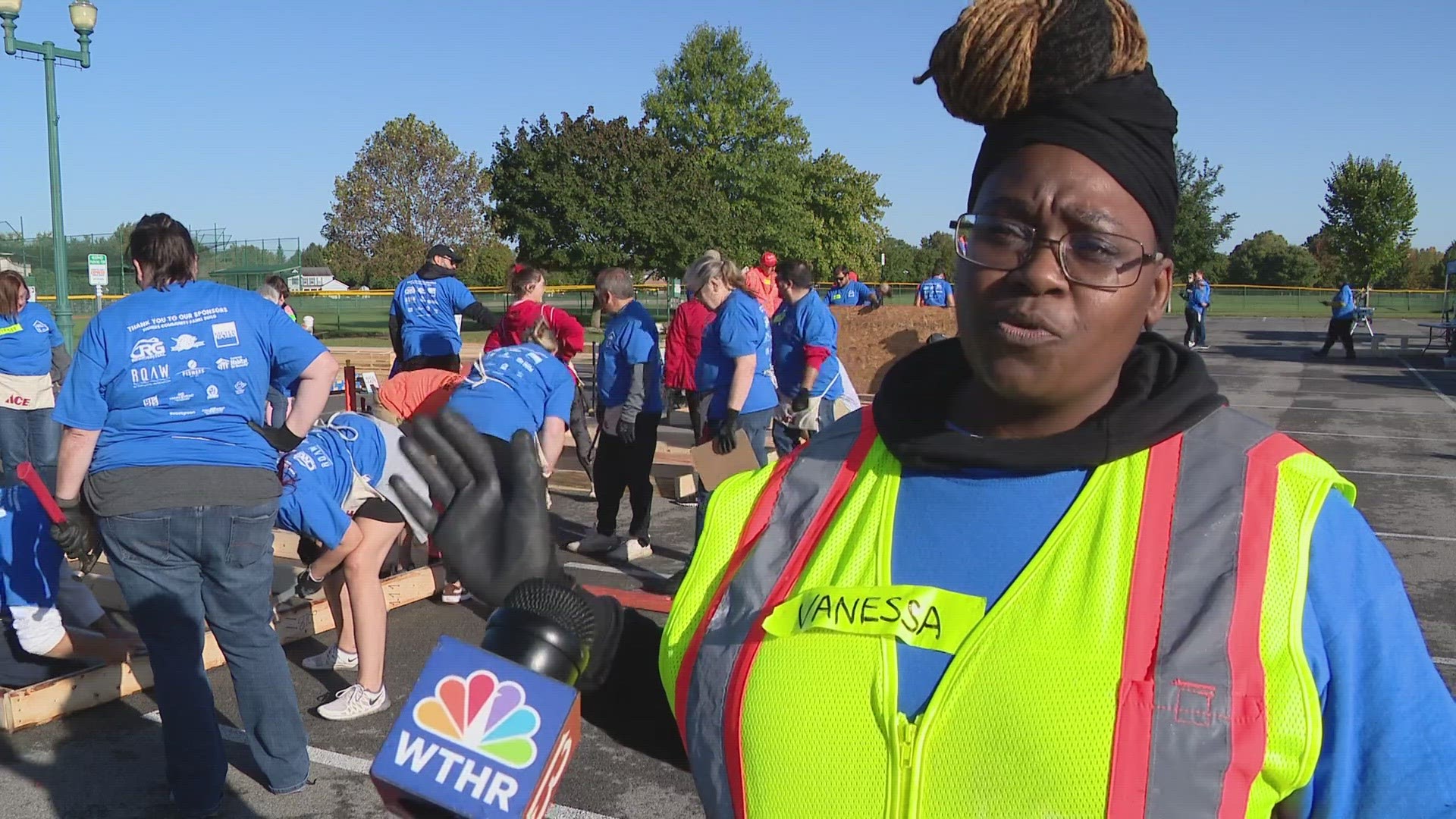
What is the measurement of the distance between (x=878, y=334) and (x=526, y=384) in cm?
1072

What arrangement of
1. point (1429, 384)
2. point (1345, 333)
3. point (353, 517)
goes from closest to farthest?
point (353, 517) → point (1429, 384) → point (1345, 333)

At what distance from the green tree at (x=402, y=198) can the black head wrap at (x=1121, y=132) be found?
55.7 m

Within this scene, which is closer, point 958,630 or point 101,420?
point 958,630

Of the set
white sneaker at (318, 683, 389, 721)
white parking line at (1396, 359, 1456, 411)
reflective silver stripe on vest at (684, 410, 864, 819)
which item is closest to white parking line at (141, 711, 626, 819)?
white sneaker at (318, 683, 389, 721)

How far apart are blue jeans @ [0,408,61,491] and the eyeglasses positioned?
9.14 meters

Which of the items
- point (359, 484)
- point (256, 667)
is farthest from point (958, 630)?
point (359, 484)

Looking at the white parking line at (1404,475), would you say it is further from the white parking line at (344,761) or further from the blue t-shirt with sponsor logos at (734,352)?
the white parking line at (344,761)

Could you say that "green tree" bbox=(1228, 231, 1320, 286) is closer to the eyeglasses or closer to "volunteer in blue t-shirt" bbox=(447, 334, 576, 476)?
"volunteer in blue t-shirt" bbox=(447, 334, 576, 476)

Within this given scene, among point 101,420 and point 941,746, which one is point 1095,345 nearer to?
point 941,746

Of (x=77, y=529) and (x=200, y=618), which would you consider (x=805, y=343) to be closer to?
(x=200, y=618)

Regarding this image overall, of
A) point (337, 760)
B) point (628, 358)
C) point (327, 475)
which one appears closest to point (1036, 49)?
point (327, 475)

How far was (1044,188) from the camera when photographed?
1274mm

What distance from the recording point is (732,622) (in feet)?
4.44

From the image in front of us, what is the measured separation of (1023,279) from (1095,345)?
0.11 metres
